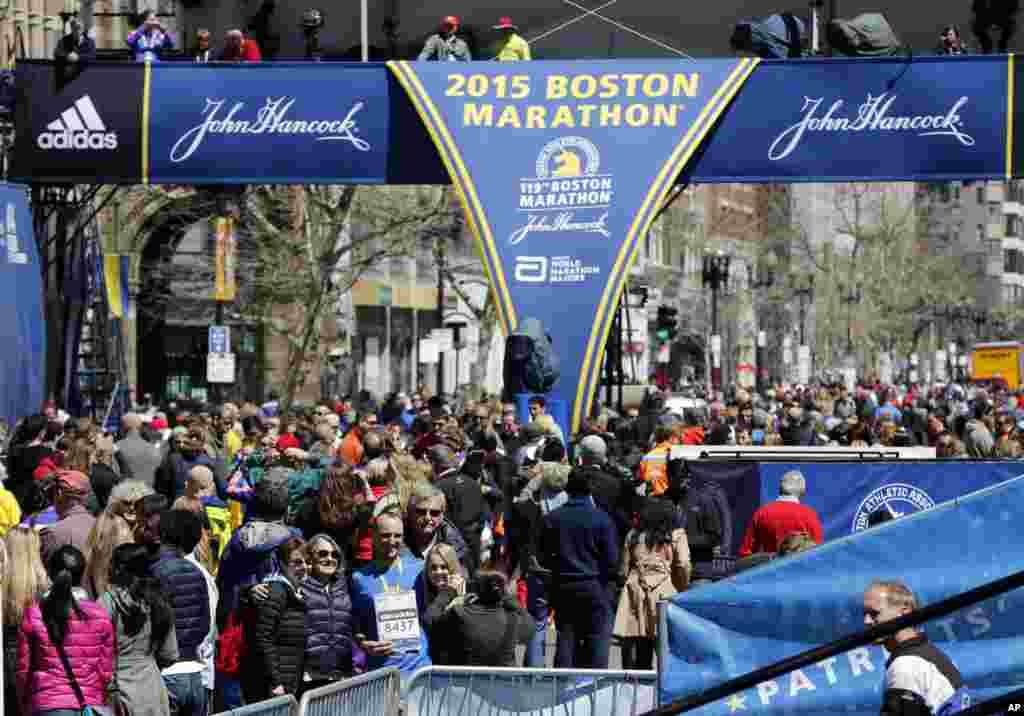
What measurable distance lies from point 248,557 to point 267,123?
563 inches

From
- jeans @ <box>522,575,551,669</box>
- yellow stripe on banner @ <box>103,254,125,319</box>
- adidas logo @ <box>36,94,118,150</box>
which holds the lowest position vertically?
jeans @ <box>522,575,551,669</box>

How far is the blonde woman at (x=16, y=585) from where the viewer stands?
9875 millimetres

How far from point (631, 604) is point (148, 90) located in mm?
13698

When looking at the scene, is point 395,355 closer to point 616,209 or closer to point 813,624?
point 616,209

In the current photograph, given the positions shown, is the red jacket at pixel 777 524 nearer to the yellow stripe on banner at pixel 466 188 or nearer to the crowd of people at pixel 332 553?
the crowd of people at pixel 332 553

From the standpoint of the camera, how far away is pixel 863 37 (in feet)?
83.3

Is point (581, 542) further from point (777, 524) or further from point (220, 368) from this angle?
point (220, 368)

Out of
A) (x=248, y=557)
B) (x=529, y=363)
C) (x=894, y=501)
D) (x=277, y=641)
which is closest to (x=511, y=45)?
(x=529, y=363)

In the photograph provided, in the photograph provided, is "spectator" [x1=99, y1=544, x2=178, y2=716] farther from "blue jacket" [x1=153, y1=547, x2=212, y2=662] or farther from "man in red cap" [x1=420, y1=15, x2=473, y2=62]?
"man in red cap" [x1=420, y1=15, x2=473, y2=62]

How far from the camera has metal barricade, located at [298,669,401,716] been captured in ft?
28.2

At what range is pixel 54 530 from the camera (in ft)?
39.6

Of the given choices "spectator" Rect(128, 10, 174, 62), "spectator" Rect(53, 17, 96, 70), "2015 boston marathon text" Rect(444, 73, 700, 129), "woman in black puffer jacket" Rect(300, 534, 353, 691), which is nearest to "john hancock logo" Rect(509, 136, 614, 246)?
"2015 boston marathon text" Rect(444, 73, 700, 129)

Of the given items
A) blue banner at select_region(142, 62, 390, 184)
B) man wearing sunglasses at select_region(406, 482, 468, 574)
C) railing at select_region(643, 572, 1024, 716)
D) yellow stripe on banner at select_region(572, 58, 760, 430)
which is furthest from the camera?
blue banner at select_region(142, 62, 390, 184)

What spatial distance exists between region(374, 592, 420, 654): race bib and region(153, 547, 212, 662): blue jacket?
1.00m
